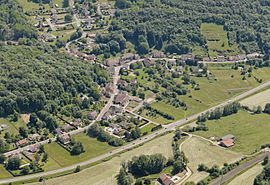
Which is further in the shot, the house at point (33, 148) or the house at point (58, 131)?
the house at point (58, 131)

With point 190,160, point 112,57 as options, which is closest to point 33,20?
point 112,57

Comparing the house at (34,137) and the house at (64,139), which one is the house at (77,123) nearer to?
the house at (64,139)

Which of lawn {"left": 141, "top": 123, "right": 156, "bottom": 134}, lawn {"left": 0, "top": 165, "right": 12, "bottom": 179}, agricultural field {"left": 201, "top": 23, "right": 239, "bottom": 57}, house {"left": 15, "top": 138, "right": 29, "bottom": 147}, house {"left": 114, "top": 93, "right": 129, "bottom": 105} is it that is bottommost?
lawn {"left": 0, "top": 165, "right": 12, "bottom": 179}

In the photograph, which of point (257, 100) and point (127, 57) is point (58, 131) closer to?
point (127, 57)

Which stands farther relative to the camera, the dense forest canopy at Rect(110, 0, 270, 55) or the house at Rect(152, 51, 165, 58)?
the dense forest canopy at Rect(110, 0, 270, 55)

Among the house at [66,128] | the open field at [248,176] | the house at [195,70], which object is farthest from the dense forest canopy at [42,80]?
the open field at [248,176]

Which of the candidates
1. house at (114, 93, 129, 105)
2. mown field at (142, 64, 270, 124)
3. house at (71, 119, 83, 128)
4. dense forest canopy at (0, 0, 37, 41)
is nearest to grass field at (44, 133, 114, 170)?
house at (71, 119, 83, 128)

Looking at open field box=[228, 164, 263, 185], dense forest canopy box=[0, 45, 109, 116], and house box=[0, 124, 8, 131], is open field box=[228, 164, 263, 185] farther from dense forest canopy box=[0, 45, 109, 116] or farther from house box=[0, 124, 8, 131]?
house box=[0, 124, 8, 131]
